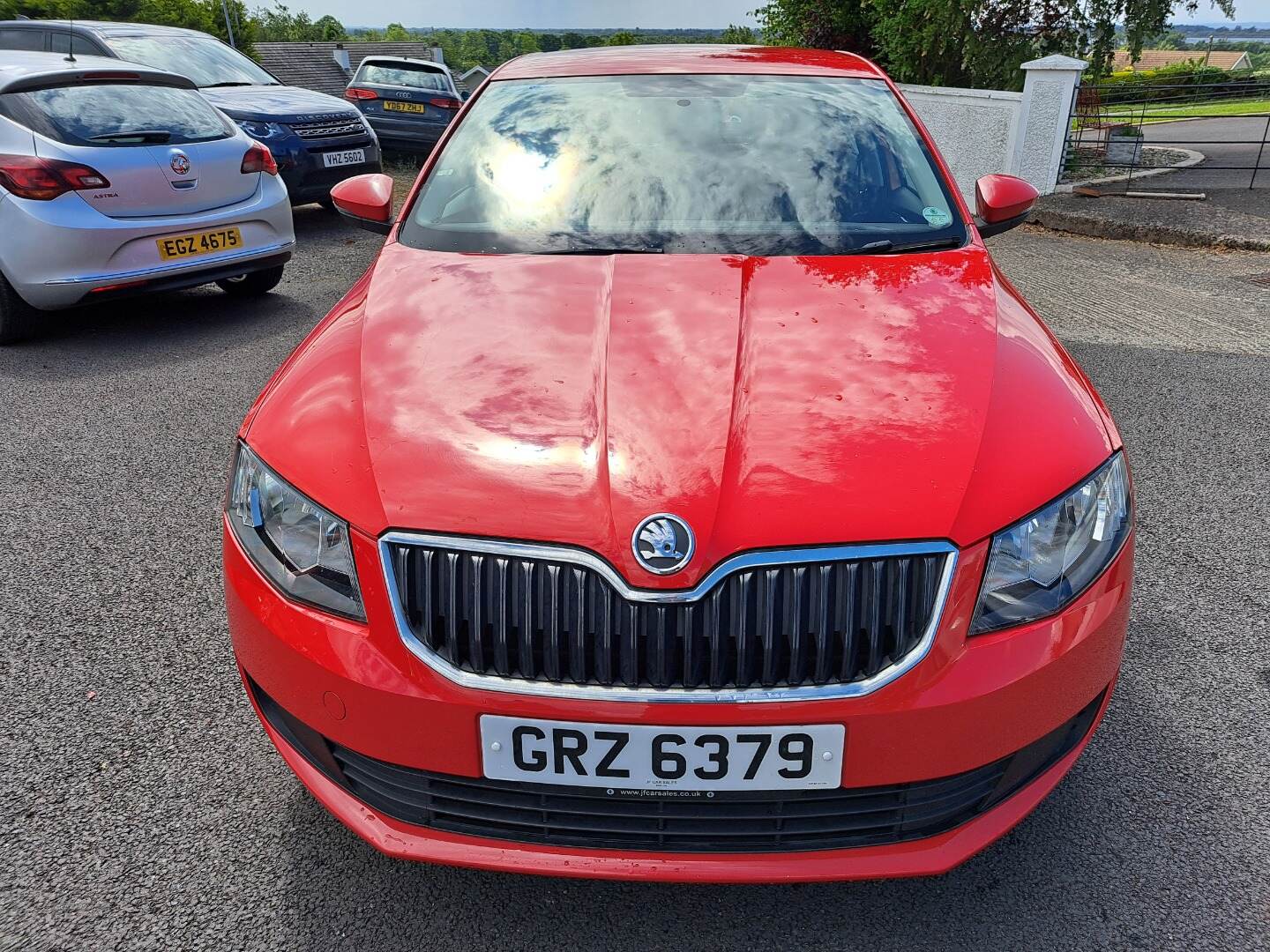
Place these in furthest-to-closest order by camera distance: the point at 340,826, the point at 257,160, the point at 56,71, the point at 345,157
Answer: the point at 345,157
the point at 257,160
the point at 56,71
the point at 340,826

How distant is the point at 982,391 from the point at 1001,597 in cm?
45

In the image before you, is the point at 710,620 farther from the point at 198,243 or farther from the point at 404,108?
the point at 404,108

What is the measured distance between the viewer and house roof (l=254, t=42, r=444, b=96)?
165ft

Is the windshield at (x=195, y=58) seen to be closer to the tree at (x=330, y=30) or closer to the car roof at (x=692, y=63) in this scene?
the car roof at (x=692, y=63)

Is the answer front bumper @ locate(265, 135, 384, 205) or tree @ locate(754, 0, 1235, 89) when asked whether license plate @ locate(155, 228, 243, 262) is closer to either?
front bumper @ locate(265, 135, 384, 205)

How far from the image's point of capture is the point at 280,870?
202 cm

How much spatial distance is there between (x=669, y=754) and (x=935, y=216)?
178 centimetres

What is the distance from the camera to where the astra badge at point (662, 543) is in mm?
1574

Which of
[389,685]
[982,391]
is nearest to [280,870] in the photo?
[389,685]

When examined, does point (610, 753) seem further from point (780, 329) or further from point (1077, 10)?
point (1077, 10)

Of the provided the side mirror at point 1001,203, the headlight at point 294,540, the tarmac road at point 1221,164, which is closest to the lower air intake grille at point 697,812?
the headlight at point 294,540

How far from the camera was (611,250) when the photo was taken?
2.53 meters

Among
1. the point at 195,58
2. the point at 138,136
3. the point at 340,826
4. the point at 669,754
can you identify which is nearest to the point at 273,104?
the point at 195,58

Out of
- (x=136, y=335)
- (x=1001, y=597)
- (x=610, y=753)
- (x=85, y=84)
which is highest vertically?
(x=85, y=84)
